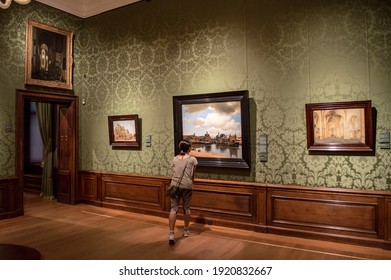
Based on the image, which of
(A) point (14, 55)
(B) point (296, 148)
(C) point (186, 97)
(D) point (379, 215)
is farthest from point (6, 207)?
(D) point (379, 215)

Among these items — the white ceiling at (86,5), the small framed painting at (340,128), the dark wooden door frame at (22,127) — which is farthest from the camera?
the white ceiling at (86,5)

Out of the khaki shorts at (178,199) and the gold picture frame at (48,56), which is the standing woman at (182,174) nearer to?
the khaki shorts at (178,199)

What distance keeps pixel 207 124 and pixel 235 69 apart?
990 mm

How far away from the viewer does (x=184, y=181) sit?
4.18m

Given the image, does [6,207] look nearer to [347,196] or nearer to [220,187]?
[220,187]

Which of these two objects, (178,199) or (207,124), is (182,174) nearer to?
(178,199)

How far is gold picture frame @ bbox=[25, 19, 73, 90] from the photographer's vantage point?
19.3ft

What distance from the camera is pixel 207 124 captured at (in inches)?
202

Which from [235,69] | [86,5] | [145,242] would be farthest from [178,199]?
[86,5]

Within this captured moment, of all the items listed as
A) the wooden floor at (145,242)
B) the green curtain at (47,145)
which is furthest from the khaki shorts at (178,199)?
the green curtain at (47,145)

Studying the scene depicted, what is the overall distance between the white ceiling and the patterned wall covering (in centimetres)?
13

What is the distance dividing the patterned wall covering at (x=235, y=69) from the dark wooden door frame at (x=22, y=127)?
5.4 inches

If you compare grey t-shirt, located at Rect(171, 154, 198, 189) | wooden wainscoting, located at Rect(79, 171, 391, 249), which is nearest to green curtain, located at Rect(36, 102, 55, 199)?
wooden wainscoting, located at Rect(79, 171, 391, 249)

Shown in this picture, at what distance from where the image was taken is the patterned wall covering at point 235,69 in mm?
4102
